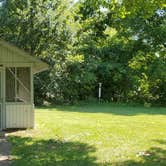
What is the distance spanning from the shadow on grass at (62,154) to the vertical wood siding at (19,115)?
7.51 ft

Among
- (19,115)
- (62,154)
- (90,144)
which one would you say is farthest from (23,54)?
(62,154)

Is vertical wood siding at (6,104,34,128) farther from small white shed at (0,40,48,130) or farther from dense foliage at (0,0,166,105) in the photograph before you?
dense foliage at (0,0,166,105)

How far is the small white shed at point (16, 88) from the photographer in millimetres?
13977

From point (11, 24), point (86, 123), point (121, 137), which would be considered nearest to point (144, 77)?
point (11, 24)

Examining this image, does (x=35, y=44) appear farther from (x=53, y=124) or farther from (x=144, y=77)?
(x=53, y=124)

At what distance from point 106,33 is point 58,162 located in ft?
94.4

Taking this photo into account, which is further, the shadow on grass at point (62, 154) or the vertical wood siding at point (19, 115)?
the vertical wood siding at point (19, 115)

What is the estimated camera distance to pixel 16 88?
14.2 metres

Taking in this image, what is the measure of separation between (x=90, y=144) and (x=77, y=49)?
1909 centimetres

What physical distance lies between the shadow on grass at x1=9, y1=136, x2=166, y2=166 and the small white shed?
2326 mm

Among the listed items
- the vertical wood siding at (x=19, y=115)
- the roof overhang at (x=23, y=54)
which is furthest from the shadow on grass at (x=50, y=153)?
the roof overhang at (x=23, y=54)

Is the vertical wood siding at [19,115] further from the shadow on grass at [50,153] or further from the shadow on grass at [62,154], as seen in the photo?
the shadow on grass at [62,154]

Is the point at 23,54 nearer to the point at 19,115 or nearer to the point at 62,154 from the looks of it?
the point at 19,115

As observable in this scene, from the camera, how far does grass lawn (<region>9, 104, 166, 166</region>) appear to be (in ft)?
29.5
